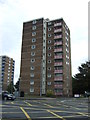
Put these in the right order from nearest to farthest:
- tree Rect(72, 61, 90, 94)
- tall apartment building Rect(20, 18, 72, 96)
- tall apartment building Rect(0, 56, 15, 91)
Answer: tree Rect(72, 61, 90, 94)
tall apartment building Rect(20, 18, 72, 96)
tall apartment building Rect(0, 56, 15, 91)

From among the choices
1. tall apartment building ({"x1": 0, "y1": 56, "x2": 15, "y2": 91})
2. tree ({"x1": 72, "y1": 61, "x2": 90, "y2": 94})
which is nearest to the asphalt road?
tree ({"x1": 72, "y1": 61, "x2": 90, "y2": 94})

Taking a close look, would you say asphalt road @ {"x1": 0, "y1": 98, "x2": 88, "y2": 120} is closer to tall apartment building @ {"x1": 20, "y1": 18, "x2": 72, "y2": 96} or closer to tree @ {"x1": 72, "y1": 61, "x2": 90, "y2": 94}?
tree @ {"x1": 72, "y1": 61, "x2": 90, "y2": 94}

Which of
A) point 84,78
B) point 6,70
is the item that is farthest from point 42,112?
point 6,70

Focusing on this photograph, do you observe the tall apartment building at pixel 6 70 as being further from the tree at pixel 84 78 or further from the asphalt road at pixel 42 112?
the asphalt road at pixel 42 112

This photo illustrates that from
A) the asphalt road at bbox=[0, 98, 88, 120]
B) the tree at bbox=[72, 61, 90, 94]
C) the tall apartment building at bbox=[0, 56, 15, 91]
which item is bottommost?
the asphalt road at bbox=[0, 98, 88, 120]

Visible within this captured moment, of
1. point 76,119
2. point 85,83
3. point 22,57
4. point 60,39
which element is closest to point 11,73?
point 22,57

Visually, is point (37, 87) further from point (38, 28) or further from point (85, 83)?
point (85, 83)

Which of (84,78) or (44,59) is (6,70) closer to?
(44,59)

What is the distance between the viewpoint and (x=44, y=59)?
60188mm

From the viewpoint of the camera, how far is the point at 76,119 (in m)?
10.1

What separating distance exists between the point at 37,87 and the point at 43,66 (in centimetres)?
787

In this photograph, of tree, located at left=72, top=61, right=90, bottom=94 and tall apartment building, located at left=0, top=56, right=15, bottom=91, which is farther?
tall apartment building, located at left=0, top=56, right=15, bottom=91

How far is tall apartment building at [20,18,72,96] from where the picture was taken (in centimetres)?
5653

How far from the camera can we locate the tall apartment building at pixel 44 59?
56531 mm
